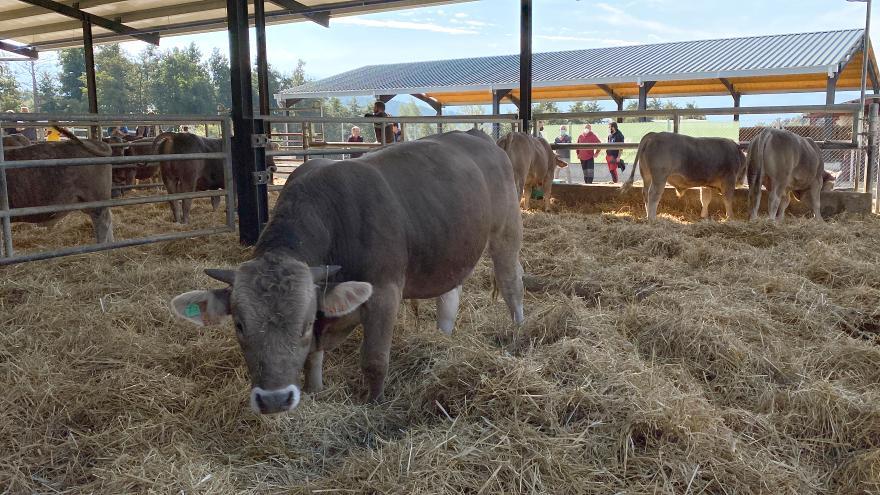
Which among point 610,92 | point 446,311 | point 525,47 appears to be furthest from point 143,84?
point 446,311

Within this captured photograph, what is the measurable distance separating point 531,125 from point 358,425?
379 inches

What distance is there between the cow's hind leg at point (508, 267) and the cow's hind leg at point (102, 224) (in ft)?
16.1

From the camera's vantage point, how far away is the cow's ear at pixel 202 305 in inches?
106

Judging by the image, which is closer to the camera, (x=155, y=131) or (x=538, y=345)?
(x=538, y=345)

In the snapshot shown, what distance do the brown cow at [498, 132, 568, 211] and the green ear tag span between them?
7.22 m

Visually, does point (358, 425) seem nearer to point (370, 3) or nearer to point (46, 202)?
point (46, 202)

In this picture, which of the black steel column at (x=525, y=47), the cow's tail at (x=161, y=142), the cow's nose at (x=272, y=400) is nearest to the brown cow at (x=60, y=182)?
the cow's tail at (x=161, y=142)

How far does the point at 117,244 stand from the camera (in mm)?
6105

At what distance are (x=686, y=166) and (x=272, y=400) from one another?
8.75 metres

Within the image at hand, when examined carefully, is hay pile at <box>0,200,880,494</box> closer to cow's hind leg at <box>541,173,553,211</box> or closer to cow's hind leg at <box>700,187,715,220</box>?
cow's hind leg at <box>700,187,715,220</box>

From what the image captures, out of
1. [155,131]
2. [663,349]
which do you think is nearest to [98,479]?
[663,349]

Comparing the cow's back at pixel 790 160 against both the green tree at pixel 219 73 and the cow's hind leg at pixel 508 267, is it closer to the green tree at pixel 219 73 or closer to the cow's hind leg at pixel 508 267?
the cow's hind leg at pixel 508 267

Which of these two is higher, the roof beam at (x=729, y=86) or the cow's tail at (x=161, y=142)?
the roof beam at (x=729, y=86)

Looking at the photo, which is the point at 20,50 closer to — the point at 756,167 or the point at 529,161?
the point at 529,161
